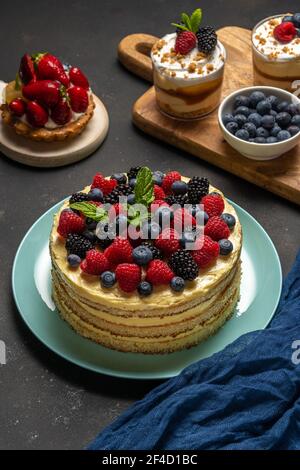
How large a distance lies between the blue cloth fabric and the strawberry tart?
3.67 feet

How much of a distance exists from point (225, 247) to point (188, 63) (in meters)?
0.91

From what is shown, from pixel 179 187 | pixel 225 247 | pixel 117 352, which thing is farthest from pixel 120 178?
pixel 117 352

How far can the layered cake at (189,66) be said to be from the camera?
2.79 meters

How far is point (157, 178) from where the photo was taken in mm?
2354

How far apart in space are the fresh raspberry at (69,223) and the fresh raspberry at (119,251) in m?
0.14

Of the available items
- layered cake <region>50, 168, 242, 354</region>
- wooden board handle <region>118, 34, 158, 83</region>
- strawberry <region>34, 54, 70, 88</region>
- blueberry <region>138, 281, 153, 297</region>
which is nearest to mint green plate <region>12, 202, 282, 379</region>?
layered cake <region>50, 168, 242, 354</region>

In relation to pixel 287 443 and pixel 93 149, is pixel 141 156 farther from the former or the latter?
pixel 287 443

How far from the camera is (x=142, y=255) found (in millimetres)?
2082

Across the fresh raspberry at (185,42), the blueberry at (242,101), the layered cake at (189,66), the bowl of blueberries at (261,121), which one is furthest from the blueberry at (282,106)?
the fresh raspberry at (185,42)

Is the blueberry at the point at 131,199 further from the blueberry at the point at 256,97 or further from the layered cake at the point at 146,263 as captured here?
the blueberry at the point at 256,97

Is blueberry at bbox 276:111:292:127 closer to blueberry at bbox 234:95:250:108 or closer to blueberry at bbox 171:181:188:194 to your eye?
blueberry at bbox 234:95:250:108

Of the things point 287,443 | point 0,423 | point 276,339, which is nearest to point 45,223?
point 0,423

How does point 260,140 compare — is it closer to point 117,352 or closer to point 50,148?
point 50,148

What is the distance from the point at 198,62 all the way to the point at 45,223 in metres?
0.81
